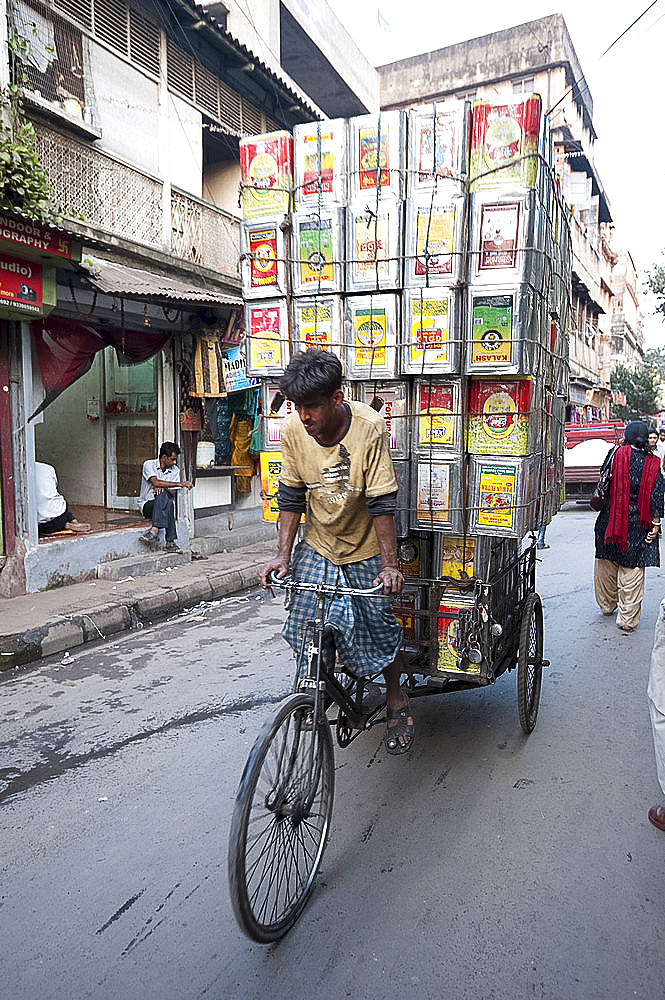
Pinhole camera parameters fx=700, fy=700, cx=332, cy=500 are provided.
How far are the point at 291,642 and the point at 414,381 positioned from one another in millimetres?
1371

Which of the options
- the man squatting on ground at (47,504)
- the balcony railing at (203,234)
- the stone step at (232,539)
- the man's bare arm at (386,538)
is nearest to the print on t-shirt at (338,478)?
the man's bare arm at (386,538)

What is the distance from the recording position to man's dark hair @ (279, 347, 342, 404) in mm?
2500

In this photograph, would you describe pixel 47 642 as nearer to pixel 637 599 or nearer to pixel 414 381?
pixel 414 381

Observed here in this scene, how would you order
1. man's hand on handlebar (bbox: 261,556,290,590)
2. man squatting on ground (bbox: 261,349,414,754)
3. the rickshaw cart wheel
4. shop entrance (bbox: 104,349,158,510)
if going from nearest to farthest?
man squatting on ground (bbox: 261,349,414,754) → man's hand on handlebar (bbox: 261,556,290,590) → the rickshaw cart wheel → shop entrance (bbox: 104,349,158,510)

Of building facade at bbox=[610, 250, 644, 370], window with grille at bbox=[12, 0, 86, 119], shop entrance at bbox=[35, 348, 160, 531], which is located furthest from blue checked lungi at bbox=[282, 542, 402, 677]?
building facade at bbox=[610, 250, 644, 370]

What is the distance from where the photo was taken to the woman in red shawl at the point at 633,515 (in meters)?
6.03

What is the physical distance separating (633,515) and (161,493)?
5.68 metres

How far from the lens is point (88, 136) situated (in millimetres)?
7992

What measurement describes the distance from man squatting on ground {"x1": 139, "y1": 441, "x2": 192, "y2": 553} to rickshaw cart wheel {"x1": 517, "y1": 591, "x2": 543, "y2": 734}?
5.93 meters

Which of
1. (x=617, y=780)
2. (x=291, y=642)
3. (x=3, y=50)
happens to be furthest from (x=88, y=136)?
(x=617, y=780)

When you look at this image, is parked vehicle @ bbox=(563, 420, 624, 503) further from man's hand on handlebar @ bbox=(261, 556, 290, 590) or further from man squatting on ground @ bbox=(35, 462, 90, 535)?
man's hand on handlebar @ bbox=(261, 556, 290, 590)

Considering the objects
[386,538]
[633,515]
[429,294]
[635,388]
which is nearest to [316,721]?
[386,538]

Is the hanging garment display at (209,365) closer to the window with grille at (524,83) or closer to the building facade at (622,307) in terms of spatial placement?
the window with grille at (524,83)

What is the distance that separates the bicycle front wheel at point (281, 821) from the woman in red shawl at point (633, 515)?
4252 millimetres
